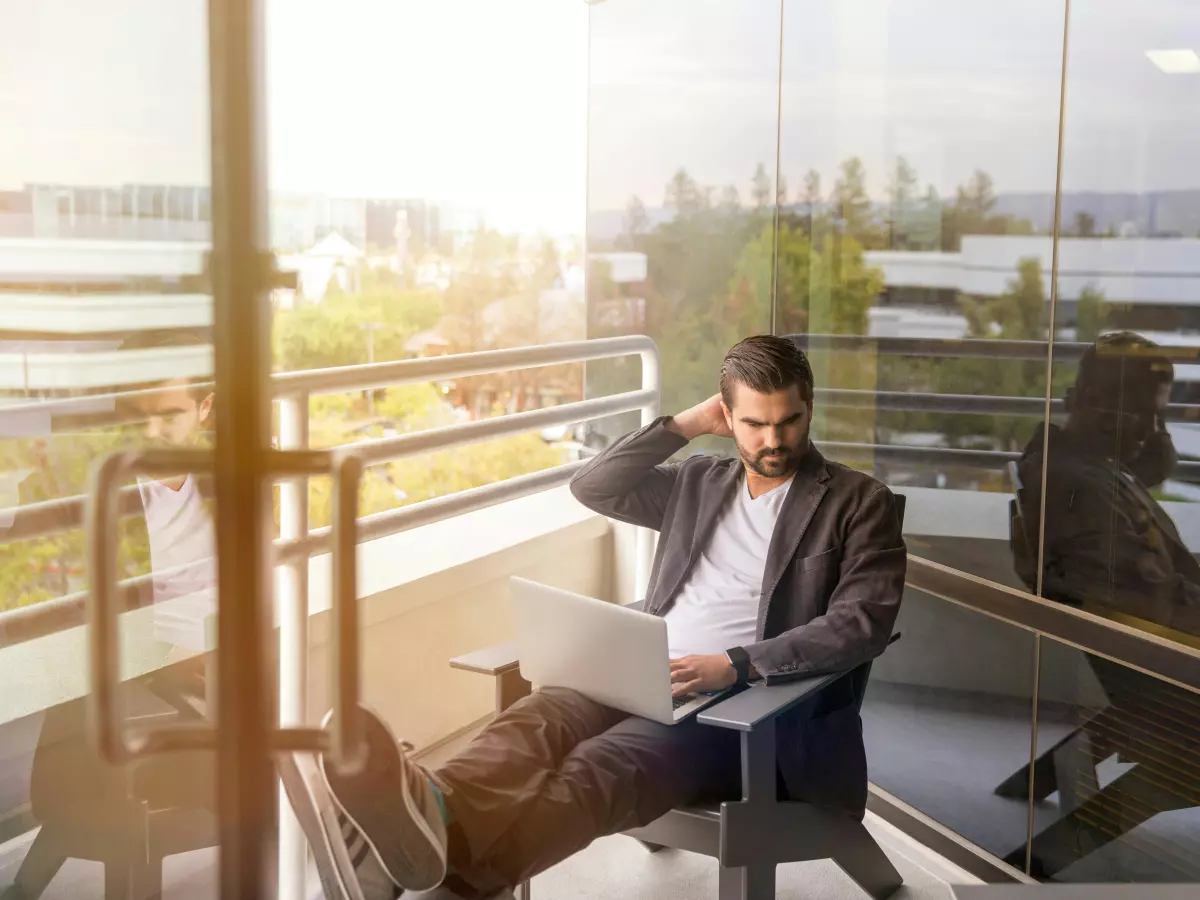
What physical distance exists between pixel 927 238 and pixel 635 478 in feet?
2.86

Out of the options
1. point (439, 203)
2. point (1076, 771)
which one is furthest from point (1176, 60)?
point (439, 203)

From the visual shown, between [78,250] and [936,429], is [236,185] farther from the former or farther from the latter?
[936,429]

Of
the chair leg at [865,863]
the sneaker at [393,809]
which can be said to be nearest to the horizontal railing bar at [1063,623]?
the chair leg at [865,863]

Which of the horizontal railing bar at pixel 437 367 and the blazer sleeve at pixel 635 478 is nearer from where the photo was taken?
the horizontal railing bar at pixel 437 367

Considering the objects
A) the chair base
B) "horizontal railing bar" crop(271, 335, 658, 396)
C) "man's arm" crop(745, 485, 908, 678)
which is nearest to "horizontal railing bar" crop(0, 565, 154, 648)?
"horizontal railing bar" crop(271, 335, 658, 396)

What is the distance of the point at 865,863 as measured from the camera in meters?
2.40

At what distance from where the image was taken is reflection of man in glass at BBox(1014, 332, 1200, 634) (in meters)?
2.14

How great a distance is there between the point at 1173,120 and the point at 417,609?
1.97 metres

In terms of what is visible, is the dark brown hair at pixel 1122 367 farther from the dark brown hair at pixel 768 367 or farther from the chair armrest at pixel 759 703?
the chair armrest at pixel 759 703

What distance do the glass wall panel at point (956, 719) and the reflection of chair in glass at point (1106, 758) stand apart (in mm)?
52

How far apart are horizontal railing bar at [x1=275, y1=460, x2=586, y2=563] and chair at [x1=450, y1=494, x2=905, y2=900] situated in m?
0.33

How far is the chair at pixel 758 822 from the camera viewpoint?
2107 mm

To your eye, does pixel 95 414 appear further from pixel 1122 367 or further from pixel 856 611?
pixel 1122 367

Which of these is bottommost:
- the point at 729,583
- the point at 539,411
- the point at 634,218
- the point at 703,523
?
the point at 729,583
